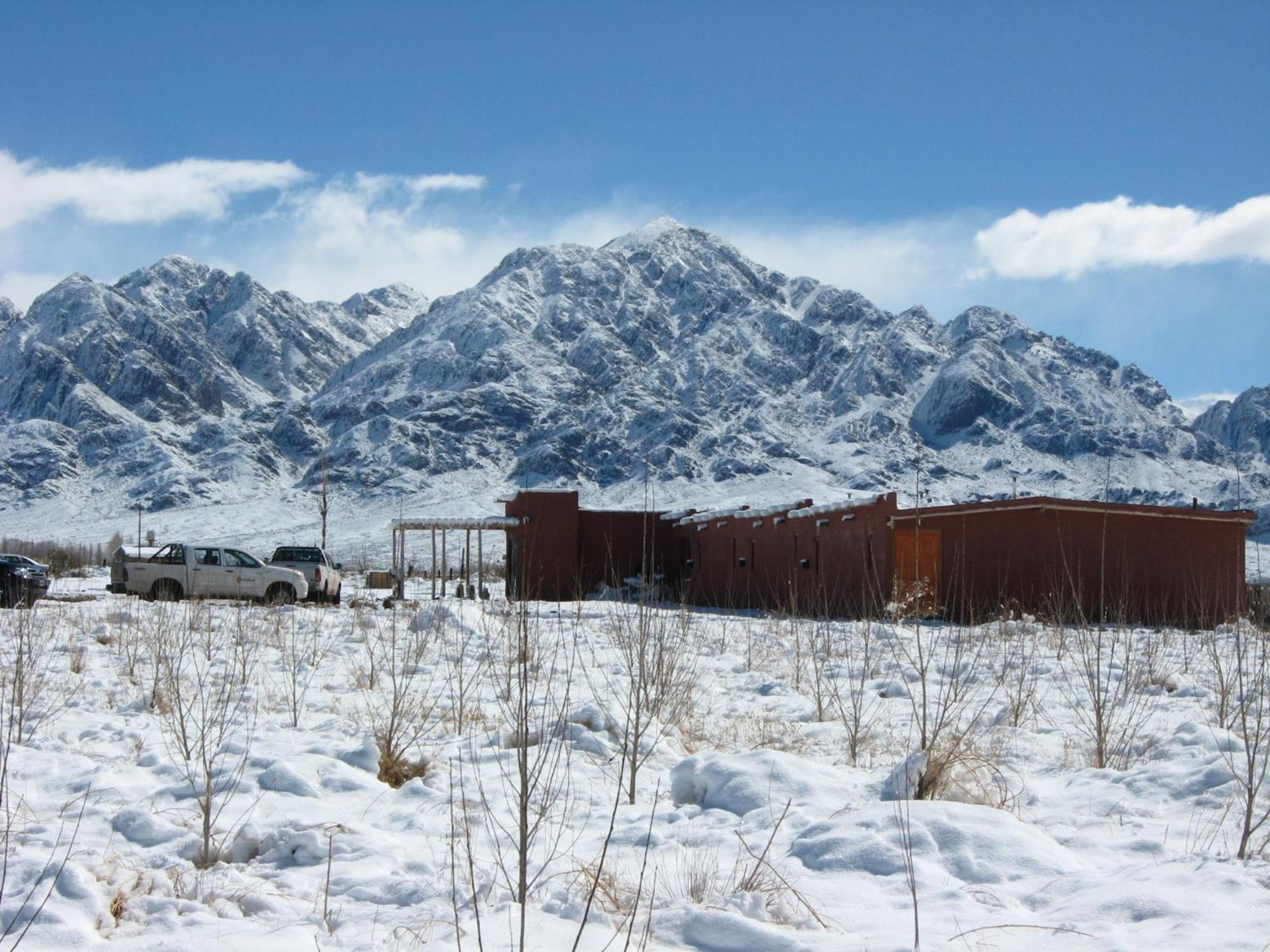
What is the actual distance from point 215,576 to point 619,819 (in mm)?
16860

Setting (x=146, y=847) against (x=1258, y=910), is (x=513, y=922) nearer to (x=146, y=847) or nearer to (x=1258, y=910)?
(x=146, y=847)

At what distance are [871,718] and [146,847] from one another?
5304 millimetres

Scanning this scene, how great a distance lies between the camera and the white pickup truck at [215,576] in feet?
65.1

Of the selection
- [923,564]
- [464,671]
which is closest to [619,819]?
[464,671]

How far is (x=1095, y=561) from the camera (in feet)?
66.1

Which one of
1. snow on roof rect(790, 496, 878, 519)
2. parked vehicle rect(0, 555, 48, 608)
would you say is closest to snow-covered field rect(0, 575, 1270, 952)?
parked vehicle rect(0, 555, 48, 608)

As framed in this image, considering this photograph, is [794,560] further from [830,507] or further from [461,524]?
[461,524]

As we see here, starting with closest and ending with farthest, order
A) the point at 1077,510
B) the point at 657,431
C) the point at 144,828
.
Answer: the point at 144,828 < the point at 1077,510 < the point at 657,431

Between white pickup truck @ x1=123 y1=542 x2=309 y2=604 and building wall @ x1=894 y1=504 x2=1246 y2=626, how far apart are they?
12360 millimetres

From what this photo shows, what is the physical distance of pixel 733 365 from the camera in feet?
636

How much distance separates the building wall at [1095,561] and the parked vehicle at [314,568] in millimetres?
12004

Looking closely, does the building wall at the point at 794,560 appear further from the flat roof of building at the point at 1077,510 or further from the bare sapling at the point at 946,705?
the bare sapling at the point at 946,705

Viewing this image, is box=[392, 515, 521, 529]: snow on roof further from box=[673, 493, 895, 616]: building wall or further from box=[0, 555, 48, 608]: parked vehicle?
box=[0, 555, 48, 608]: parked vehicle

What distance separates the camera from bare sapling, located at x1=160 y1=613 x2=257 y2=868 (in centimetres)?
496
